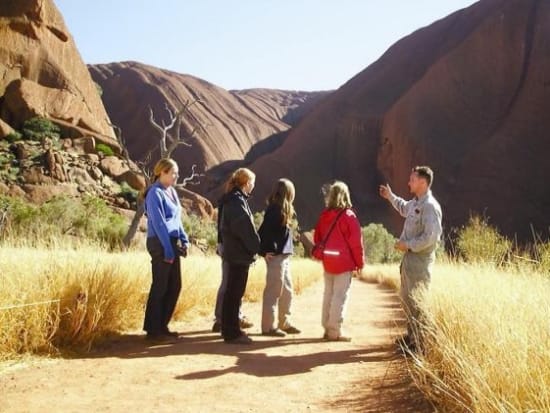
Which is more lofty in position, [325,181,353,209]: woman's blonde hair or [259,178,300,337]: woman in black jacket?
[325,181,353,209]: woman's blonde hair

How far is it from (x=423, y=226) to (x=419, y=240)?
184 millimetres

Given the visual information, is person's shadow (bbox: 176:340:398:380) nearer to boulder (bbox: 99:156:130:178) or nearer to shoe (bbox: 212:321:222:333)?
A: shoe (bbox: 212:321:222:333)

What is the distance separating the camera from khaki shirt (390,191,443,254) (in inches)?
222

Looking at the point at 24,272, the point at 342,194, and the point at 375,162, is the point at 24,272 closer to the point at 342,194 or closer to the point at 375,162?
the point at 342,194

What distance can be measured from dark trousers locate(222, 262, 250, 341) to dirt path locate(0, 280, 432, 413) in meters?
0.19

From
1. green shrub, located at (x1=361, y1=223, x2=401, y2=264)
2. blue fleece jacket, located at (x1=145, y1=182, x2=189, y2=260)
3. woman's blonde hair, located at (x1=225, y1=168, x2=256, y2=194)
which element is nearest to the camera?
blue fleece jacket, located at (x1=145, y1=182, x2=189, y2=260)

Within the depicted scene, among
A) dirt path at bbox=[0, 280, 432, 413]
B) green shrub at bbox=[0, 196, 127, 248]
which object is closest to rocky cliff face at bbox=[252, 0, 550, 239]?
green shrub at bbox=[0, 196, 127, 248]

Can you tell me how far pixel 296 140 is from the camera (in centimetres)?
6378

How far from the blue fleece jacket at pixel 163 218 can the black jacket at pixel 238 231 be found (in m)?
0.52

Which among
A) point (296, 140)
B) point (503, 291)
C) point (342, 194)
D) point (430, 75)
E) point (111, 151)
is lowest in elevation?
point (503, 291)

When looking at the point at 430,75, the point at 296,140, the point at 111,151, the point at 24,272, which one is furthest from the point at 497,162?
the point at 24,272

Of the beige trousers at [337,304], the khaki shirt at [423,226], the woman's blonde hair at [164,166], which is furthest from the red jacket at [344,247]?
the woman's blonde hair at [164,166]

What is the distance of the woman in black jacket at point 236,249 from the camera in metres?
6.37

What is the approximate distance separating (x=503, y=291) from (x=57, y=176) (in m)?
27.2
